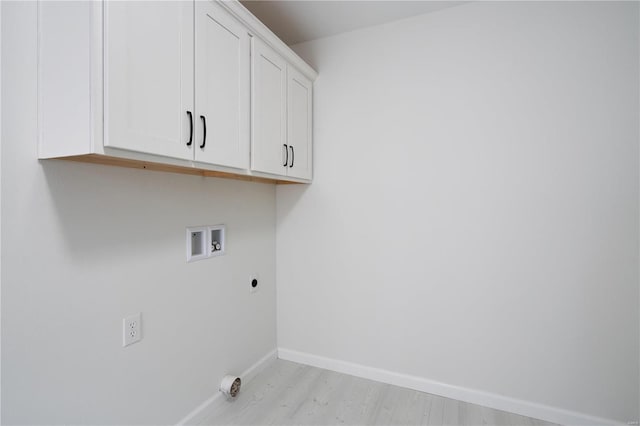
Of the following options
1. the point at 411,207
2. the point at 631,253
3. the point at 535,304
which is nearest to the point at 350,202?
the point at 411,207

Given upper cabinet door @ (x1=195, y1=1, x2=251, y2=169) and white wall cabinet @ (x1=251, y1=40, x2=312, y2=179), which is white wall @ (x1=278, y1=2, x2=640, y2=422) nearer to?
white wall cabinet @ (x1=251, y1=40, x2=312, y2=179)

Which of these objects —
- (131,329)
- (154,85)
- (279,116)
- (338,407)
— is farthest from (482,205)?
(131,329)

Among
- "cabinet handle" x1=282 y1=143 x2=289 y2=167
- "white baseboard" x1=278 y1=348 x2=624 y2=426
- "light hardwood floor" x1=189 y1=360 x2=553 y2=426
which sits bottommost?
"light hardwood floor" x1=189 y1=360 x2=553 y2=426

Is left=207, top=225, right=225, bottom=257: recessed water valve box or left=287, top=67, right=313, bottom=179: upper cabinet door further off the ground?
left=287, top=67, right=313, bottom=179: upper cabinet door

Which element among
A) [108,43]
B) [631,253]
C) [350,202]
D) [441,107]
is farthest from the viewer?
[350,202]

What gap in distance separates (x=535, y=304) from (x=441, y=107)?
1.29 meters

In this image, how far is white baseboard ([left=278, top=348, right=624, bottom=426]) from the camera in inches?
71.6

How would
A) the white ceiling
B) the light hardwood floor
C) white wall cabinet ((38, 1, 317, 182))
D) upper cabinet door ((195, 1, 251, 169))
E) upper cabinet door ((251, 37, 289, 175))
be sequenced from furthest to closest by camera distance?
the white ceiling, the light hardwood floor, upper cabinet door ((251, 37, 289, 175)), upper cabinet door ((195, 1, 251, 169)), white wall cabinet ((38, 1, 317, 182))

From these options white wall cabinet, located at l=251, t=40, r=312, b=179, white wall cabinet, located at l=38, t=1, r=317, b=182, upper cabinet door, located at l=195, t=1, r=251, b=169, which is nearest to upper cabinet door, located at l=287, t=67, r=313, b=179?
white wall cabinet, located at l=251, t=40, r=312, b=179

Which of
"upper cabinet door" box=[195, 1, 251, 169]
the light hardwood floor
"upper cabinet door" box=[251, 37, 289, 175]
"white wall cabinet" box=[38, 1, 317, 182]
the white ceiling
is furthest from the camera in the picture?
the white ceiling

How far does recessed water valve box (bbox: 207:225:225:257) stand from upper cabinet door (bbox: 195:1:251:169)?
480mm

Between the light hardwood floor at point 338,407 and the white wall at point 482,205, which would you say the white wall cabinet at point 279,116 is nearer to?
the white wall at point 482,205

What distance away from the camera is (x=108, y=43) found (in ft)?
3.37

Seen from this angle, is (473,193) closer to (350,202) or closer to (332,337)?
(350,202)
